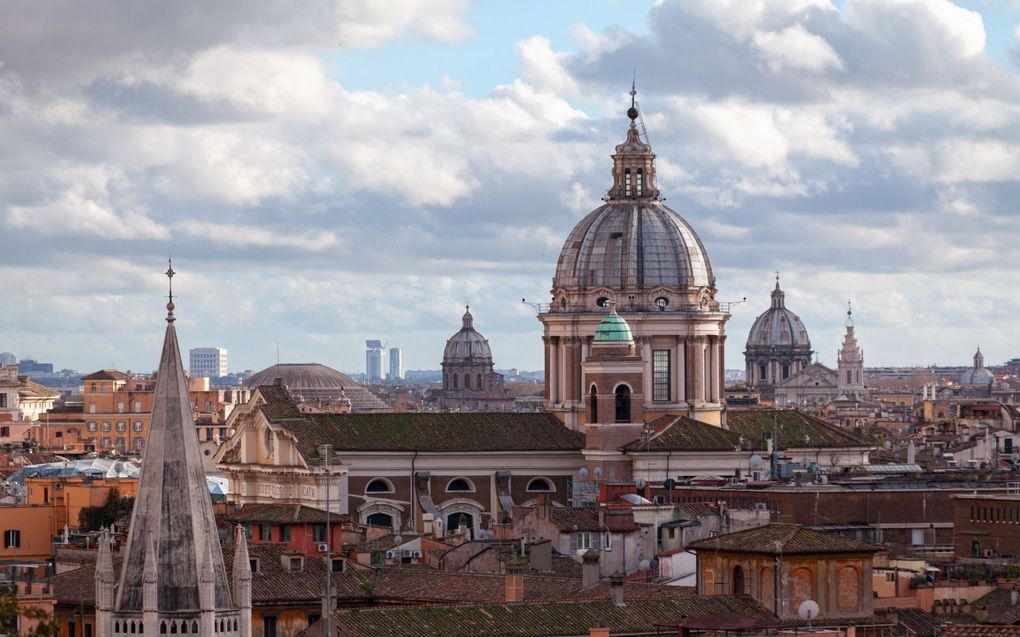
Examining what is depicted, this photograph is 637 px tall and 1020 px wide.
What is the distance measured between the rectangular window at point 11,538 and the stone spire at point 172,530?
42.3 m

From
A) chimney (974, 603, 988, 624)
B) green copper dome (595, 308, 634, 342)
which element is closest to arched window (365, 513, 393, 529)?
green copper dome (595, 308, 634, 342)

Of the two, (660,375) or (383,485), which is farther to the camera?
(660,375)

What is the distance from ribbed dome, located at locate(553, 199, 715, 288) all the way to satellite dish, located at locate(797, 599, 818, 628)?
49.7 meters

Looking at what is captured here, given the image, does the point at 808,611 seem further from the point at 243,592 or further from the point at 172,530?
the point at 172,530

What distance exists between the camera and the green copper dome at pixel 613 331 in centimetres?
10412

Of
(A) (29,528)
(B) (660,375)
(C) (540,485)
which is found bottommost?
(A) (29,528)

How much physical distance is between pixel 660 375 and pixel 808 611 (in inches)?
1982

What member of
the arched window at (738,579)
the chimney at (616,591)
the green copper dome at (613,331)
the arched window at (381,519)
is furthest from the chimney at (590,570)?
the green copper dome at (613,331)

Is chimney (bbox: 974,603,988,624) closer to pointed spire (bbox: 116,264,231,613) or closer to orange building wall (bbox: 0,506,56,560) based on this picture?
pointed spire (bbox: 116,264,231,613)

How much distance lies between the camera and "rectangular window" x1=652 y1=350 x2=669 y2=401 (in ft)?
356

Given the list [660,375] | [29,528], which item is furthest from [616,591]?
[660,375]

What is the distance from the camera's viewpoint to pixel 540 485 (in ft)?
340

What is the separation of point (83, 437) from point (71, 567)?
111776 millimetres

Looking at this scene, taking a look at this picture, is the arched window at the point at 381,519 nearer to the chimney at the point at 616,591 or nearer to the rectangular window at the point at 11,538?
the rectangular window at the point at 11,538
